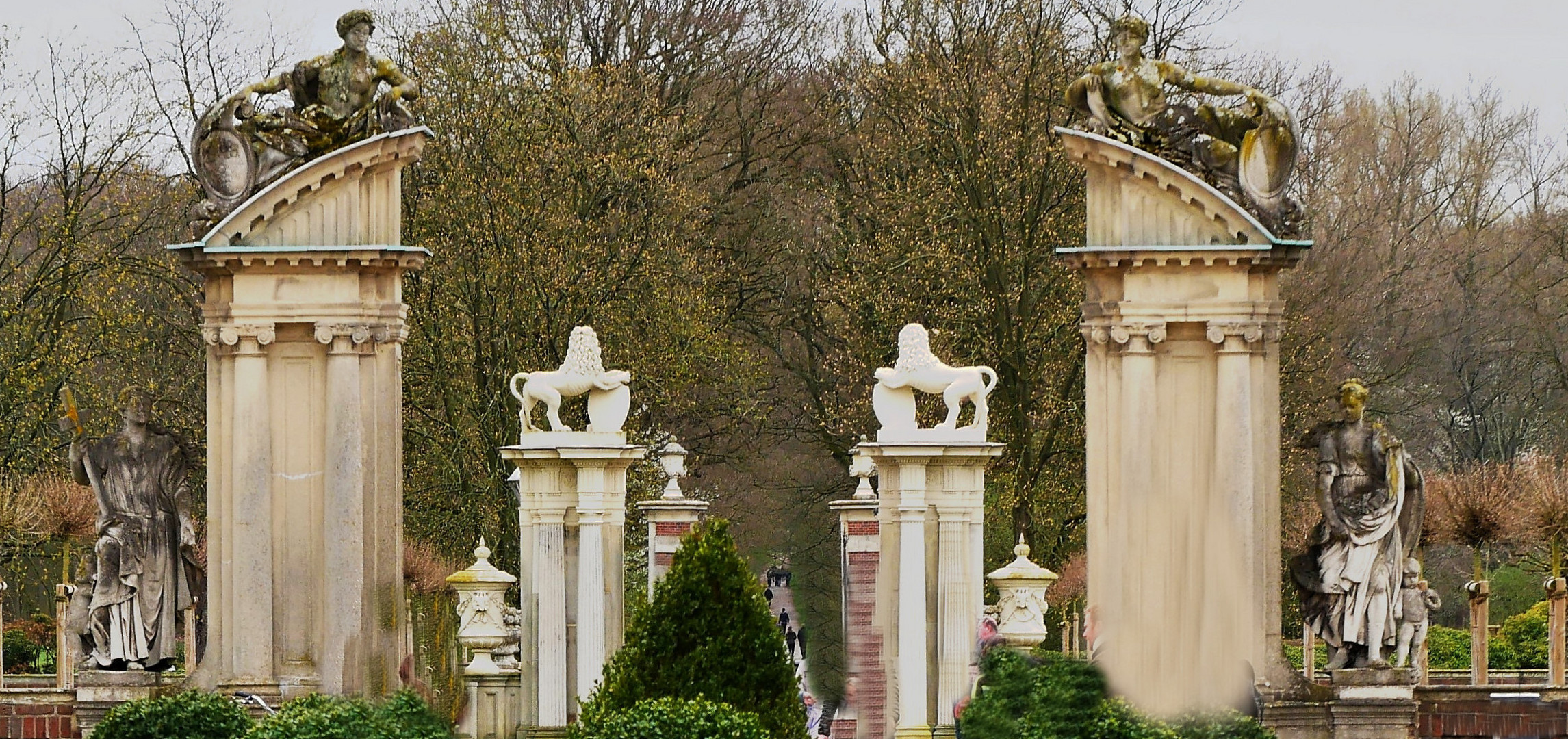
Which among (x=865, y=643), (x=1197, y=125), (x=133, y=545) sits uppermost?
(x=1197, y=125)

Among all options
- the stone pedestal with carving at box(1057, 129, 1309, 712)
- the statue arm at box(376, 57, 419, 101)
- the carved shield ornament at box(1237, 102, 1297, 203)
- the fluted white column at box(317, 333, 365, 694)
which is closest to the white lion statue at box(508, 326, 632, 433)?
the fluted white column at box(317, 333, 365, 694)

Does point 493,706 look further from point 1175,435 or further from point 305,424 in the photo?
point 1175,435

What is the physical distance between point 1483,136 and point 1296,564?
935 inches

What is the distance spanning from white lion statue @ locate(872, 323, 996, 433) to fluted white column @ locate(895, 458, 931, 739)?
1.08 ft

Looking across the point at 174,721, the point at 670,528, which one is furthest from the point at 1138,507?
the point at 670,528

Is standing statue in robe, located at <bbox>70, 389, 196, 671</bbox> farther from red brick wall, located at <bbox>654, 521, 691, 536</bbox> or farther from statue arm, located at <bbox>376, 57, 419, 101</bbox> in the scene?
red brick wall, located at <bbox>654, 521, 691, 536</bbox>

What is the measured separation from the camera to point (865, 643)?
19.2 meters

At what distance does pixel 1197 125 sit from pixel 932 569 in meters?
3.35

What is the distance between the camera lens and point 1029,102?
2603 centimetres

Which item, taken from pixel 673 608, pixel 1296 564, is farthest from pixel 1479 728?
pixel 673 608

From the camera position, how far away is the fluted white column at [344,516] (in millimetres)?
16688

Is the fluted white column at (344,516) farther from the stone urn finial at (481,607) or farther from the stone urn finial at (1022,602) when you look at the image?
the stone urn finial at (1022,602)

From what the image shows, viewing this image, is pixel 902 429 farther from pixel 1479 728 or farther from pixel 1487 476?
pixel 1487 476

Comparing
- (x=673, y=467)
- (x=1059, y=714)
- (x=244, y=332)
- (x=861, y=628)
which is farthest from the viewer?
A: (x=673, y=467)
